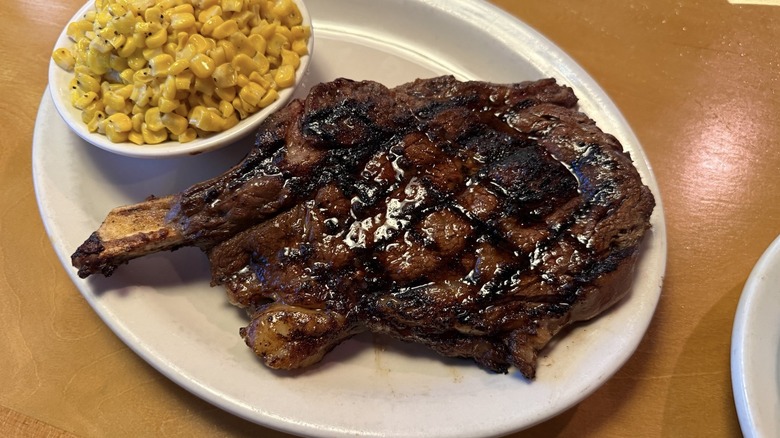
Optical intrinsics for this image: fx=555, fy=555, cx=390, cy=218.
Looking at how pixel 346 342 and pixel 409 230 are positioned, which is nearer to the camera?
pixel 409 230

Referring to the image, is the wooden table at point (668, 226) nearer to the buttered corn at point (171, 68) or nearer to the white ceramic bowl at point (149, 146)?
the white ceramic bowl at point (149, 146)

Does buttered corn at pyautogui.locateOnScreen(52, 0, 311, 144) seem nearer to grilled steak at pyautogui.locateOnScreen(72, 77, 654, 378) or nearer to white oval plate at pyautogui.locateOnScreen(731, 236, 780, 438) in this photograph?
grilled steak at pyautogui.locateOnScreen(72, 77, 654, 378)

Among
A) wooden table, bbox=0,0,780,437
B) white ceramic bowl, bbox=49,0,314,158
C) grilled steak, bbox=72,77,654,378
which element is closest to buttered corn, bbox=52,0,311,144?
white ceramic bowl, bbox=49,0,314,158

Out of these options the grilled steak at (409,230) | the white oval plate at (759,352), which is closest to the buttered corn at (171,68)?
the grilled steak at (409,230)

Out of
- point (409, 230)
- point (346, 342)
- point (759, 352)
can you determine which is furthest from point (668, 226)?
point (346, 342)

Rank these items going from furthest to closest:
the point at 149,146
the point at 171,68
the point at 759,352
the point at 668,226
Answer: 1. the point at 668,226
2. the point at 149,146
3. the point at 171,68
4. the point at 759,352

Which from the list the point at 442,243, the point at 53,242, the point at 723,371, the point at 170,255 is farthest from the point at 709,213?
the point at 53,242

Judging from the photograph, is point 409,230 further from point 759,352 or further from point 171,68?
point 759,352
